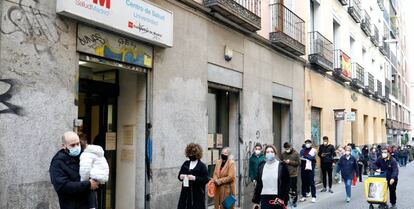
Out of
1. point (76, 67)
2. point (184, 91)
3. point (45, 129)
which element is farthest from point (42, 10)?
point (184, 91)

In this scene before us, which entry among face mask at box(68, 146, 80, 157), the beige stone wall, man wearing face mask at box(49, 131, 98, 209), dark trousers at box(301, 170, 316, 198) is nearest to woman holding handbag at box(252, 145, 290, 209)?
man wearing face mask at box(49, 131, 98, 209)

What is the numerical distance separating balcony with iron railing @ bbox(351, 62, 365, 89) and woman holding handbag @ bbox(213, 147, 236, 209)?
14.9 meters

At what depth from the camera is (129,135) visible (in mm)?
7902

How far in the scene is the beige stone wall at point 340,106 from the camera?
15.7 meters

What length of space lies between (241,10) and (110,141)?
4.33m

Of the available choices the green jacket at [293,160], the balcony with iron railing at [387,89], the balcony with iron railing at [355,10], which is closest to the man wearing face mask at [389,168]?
the green jacket at [293,160]

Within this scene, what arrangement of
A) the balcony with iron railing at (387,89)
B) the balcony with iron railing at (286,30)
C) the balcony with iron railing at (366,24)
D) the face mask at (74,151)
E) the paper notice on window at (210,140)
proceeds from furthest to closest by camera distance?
the balcony with iron railing at (387,89), the balcony with iron railing at (366,24), the balcony with iron railing at (286,30), the paper notice on window at (210,140), the face mask at (74,151)

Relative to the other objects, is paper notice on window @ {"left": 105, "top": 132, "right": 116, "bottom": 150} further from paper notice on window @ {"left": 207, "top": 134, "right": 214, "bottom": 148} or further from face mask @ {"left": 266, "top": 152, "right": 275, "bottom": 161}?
face mask @ {"left": 266, "top": 152, "right": 275, "bottom": 161}

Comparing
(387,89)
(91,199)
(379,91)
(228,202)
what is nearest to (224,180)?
(228,202)

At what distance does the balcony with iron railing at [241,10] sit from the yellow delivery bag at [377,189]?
4.49 metres

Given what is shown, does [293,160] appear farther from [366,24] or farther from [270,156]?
[366,24]

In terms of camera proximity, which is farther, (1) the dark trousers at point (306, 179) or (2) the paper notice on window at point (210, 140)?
(1) the dark trousers at point (306, 179)

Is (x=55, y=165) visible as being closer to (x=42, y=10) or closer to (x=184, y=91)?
(x=42, y=10)

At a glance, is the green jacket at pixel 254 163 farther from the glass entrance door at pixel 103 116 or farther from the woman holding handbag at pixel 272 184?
the glass entrance door at pixel 103 116
